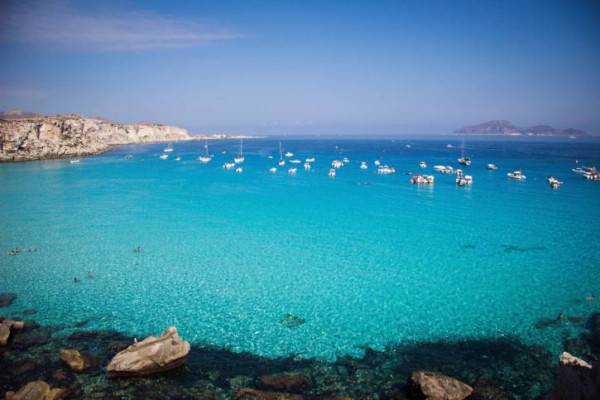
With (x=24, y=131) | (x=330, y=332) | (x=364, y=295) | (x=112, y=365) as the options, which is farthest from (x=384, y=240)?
(x=24, y=131)

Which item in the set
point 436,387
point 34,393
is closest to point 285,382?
point 436,387

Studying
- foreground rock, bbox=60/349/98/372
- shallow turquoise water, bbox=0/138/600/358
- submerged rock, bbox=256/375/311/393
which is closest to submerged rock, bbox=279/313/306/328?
shallow turquoise water, bbox=0/138/600/358

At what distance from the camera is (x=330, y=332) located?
57.7 feet

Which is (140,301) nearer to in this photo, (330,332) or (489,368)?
(330,332)

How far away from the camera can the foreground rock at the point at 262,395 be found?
1251 centimetres

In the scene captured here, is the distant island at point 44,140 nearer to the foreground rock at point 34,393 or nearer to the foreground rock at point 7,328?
the foreground rock at point 7,328

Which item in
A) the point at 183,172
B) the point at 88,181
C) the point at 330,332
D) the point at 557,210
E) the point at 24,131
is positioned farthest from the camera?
the point at 24,131

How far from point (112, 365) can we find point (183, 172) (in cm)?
7110

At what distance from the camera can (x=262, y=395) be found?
41.5 feet

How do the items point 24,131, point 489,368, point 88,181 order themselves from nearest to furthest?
point 489,368
point 88,181
point 24,131

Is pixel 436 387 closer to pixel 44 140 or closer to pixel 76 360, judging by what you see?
pixel 76 360

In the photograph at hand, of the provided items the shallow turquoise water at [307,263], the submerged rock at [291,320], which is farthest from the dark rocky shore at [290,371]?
the submerged rock at [291,320]

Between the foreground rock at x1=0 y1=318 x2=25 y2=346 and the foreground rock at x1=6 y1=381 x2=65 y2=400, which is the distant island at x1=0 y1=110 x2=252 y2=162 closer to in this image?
the foreground rock at x1=0 y1=318 x2=25 y2=346

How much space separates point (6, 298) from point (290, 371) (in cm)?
1788
